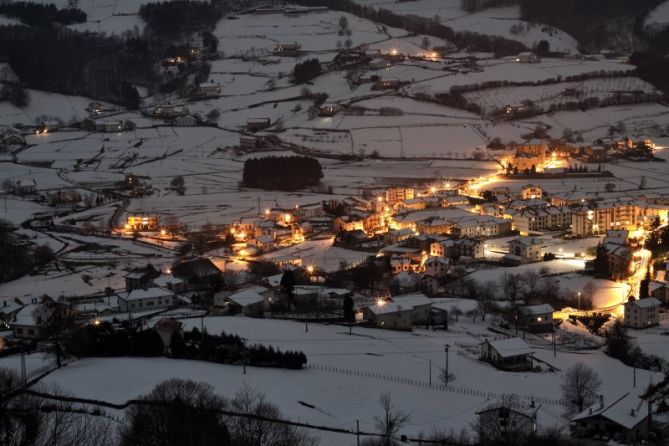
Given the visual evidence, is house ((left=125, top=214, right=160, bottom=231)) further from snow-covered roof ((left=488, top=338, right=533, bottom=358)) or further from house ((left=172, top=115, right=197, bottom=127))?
house ((left=172, top=115, right=197, bottom=127))

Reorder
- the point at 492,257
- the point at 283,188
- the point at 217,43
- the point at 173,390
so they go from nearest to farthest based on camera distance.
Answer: the point at 173,390 → the point at 492,257 → the point at 283,188 → the point at 217,43

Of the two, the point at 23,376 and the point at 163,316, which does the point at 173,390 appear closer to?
the point at 23,376

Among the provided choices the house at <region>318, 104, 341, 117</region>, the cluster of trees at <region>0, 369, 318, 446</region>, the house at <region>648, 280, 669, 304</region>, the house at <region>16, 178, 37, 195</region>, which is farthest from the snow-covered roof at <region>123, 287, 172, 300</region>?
the house at <region>318, 104, 341, 117</region>

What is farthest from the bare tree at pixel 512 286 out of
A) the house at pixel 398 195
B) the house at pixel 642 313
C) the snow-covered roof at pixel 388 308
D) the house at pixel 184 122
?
the house at pixel 184 122

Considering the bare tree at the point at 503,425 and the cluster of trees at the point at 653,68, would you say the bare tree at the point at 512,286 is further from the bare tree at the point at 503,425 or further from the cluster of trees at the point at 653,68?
the cluster of trees at the point at 653,68

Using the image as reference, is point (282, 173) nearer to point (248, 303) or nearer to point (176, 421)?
point (248, 303)

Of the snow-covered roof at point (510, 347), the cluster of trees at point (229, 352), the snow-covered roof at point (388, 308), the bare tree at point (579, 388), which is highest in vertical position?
the cluster of trees at point (229, 352)

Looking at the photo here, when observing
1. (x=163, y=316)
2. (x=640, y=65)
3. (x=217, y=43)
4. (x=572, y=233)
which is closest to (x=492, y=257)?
(x=572, y=233)
